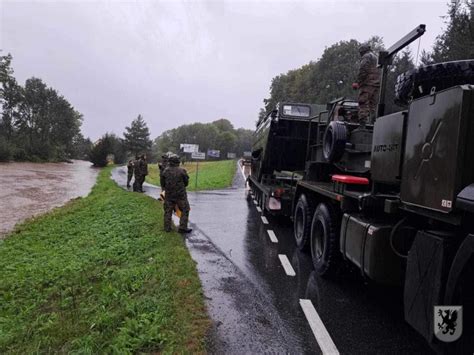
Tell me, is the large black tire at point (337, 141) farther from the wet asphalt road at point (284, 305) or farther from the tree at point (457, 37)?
Answer: the tree at point (457, 37)

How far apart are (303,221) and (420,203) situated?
12.4 feet

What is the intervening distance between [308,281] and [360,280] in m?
0.80

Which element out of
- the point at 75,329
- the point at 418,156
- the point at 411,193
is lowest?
the point at 75,329

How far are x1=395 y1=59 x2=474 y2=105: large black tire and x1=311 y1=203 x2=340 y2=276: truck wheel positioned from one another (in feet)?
7.23

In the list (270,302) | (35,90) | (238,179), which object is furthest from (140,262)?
(35,90)

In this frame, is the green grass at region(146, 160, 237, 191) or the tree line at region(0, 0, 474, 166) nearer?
the green grass at region(146, 160, 237, 191)

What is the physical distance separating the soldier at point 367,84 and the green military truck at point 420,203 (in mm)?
544

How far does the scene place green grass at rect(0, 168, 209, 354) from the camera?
375 centimetres

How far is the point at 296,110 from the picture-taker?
9.76 m

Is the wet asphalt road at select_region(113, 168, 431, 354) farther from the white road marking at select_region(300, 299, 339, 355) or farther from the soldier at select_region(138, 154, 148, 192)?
the soldier at select_region(138, 154, 148, 192)

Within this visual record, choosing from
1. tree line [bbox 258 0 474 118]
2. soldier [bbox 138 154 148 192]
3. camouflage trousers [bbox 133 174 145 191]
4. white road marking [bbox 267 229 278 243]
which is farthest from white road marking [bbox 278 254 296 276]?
tree line [bbox 258 0 474 118]

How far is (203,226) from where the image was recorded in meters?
9.57

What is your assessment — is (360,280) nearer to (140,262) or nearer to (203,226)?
(140,262)

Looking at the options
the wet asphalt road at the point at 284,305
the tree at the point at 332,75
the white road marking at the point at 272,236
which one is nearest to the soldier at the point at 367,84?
the wet asphalt road at the point at 284,305
